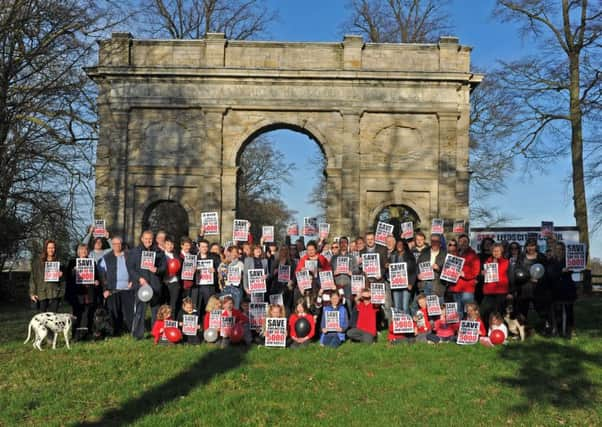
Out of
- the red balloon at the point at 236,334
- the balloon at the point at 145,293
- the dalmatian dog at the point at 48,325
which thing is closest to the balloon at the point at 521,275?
the red balloon at the point at 236,334

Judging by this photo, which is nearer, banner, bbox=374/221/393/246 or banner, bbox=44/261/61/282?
banner, bbox=44/261/61/282

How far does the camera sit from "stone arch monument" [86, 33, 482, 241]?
23.0m

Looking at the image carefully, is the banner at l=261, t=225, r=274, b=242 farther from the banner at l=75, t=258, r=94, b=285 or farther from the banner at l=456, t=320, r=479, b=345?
the banner at l=456, t=320, r=479, b=345

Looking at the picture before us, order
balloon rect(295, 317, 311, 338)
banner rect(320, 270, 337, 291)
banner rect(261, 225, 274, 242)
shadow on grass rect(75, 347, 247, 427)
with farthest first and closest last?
1. banner rect(261, 225, 274, 242)
2. banner rect(320, 270, 337, 291)
3. balloon rect(295, 317, 311, 338)
4. shadow on grass rect(75, 347, 247, 427)

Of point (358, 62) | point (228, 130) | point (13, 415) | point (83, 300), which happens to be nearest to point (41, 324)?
point (83, 300)

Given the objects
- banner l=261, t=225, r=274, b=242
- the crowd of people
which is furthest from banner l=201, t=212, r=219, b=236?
the crowd of people

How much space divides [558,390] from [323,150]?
643 inches

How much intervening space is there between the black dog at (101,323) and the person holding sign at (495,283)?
6.93 m

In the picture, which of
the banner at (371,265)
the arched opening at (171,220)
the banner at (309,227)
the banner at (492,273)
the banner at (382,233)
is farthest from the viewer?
the arched opening at (171,220)

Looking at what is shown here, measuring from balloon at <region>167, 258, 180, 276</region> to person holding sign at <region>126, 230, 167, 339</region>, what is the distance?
14 centimetres

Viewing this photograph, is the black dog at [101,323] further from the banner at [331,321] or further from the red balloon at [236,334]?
the banner at [331,321]

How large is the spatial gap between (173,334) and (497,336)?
556cm

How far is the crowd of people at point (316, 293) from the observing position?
11.1 m

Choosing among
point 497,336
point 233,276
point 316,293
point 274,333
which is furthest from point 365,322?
point 233,276
